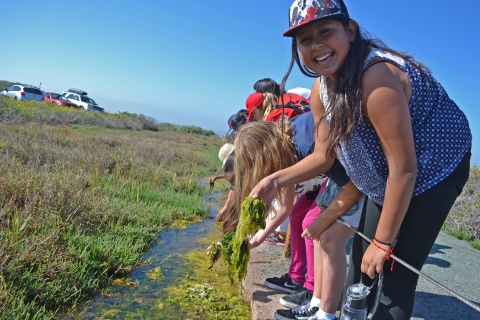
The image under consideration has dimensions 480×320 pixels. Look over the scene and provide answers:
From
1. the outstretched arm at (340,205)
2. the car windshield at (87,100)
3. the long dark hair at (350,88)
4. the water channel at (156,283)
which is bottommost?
the water channel at (156,283)

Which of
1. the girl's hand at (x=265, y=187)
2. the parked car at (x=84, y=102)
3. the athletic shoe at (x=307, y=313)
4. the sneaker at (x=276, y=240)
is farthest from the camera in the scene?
the parked car at (x=84, y=102)

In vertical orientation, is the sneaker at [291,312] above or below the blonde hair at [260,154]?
below

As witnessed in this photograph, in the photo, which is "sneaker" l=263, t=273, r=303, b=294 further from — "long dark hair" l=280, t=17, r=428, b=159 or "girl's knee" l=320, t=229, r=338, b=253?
"long dark hair" l=280, t=17, r=428, b=159

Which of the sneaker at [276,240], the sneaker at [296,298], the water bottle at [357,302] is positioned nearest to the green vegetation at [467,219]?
the sneaker at [276,240]

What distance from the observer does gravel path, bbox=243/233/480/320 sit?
3.13 metres

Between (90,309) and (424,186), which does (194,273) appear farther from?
(424,186)

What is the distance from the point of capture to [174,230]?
5480 millimetres

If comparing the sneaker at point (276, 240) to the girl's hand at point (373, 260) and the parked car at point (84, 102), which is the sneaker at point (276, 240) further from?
the parked car at point (84, 102)

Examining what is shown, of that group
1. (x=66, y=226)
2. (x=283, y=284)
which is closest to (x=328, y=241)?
(x=283, y=284)

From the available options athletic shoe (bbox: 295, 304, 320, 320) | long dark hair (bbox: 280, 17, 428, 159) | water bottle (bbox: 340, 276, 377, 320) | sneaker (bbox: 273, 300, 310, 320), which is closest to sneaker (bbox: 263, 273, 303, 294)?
sneaker (bbox: 273, 300, 310, 320)

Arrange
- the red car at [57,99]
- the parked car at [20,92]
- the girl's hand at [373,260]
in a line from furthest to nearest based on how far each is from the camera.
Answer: the red car at [57,99], the parked car at [20,92], the girl's hand at [373,260]

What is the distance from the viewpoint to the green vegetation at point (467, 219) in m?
6.54

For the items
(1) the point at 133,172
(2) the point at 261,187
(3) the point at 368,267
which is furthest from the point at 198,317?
(1) the point at 133,172

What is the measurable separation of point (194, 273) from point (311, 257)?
5.00ft
